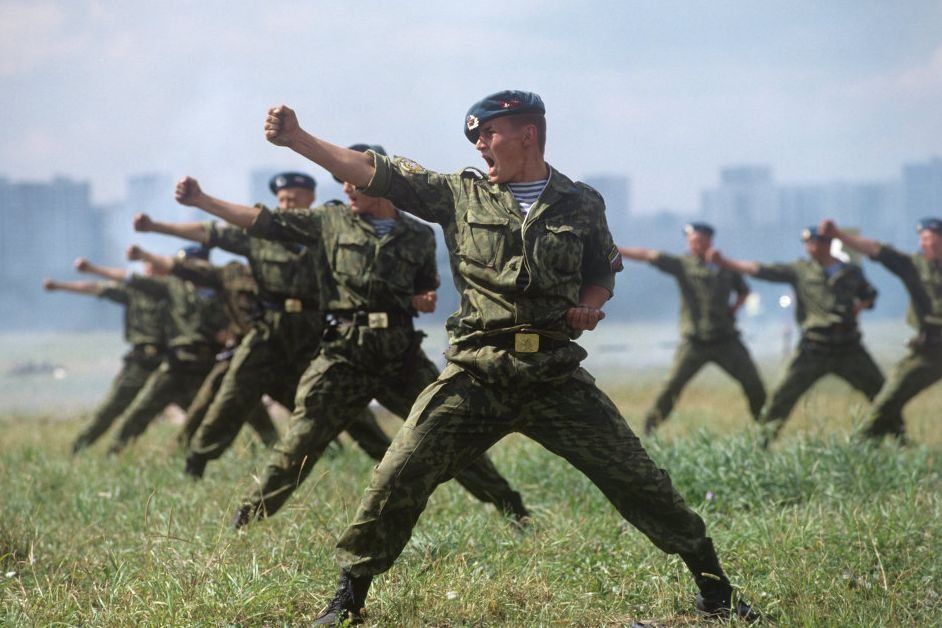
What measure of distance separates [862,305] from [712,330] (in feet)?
4.92

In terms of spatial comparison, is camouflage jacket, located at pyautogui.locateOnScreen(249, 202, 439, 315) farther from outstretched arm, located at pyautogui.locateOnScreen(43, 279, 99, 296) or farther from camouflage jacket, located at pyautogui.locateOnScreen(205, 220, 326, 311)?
outstretched arm, located at pyautogui.locateOnScreen(43, 279, 99, 296)

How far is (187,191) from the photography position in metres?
5.93

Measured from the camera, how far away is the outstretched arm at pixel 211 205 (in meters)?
5.93

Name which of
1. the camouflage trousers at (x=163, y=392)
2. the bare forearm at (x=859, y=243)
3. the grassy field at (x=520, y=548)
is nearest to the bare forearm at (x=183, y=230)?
the grassy field at (x=520, y=548)

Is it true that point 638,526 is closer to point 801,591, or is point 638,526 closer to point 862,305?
point 801,591

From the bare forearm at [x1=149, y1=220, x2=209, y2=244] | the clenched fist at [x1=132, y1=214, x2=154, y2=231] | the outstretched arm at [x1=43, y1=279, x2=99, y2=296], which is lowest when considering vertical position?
the outstretched arm at [x1=43, y1=279, x2=99, y2=296]

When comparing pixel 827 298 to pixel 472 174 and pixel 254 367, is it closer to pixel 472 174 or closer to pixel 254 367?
pixel 254 367

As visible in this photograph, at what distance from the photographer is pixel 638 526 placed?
4.71 metres

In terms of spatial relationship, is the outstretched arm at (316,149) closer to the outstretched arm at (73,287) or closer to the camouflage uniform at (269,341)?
the camouflage uniform at (269,341)

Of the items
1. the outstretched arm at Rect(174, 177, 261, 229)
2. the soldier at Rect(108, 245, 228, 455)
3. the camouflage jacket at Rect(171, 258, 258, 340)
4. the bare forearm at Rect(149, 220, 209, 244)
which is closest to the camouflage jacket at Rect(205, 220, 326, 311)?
the bare forearm at Rect(149, 220, 209, 244)

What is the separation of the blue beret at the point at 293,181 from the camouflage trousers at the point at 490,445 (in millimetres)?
4161

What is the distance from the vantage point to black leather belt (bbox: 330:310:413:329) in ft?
21.0

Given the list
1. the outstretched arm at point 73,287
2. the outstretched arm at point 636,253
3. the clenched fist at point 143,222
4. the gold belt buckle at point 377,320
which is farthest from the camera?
the outstretched arm at point 73,287

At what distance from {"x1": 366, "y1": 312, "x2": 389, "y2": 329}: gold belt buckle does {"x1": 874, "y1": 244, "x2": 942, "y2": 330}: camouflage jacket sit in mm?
4869
